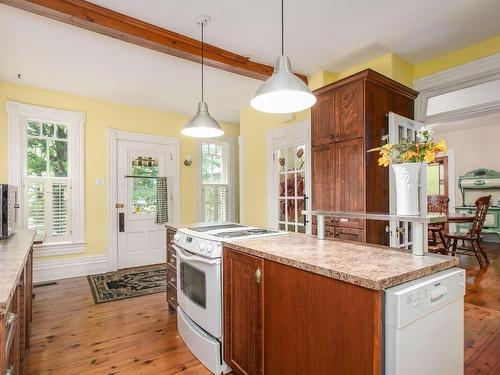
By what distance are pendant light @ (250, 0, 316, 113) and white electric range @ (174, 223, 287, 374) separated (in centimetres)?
96

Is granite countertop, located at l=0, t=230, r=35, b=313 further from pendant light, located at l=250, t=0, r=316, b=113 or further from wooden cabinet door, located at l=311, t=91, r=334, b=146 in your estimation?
wooden cabinet door, located at l=311, t=91, r=334, b=146

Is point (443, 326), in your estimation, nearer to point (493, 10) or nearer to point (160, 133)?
point (493, 10)

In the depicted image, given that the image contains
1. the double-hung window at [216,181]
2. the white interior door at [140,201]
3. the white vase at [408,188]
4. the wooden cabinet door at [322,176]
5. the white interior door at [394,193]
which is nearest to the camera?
the white vase at [408,188]

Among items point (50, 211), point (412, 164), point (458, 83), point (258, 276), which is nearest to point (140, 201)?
point (50, 211)

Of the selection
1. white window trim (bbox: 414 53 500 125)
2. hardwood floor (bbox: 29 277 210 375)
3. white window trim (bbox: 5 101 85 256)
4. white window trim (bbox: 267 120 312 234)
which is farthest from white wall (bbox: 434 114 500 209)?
white window trim (bbox: 5 101 85 256)

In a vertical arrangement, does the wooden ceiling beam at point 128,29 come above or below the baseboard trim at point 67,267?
above

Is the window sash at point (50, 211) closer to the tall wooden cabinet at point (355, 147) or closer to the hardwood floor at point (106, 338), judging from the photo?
the hardwood floor at point (106, 338)

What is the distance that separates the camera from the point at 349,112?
2.95 m

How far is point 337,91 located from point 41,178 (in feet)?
13.1

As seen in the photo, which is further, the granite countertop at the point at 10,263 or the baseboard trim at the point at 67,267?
the baseboard trim at the point at 67,267

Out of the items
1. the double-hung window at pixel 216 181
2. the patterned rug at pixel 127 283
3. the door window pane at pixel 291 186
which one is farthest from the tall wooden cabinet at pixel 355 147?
the double-hung window at pixel 216 181

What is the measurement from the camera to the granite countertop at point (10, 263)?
0.96 meters

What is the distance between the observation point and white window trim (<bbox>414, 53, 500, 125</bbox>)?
111 inches

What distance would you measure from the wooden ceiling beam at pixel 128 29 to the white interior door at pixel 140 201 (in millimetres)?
2320
